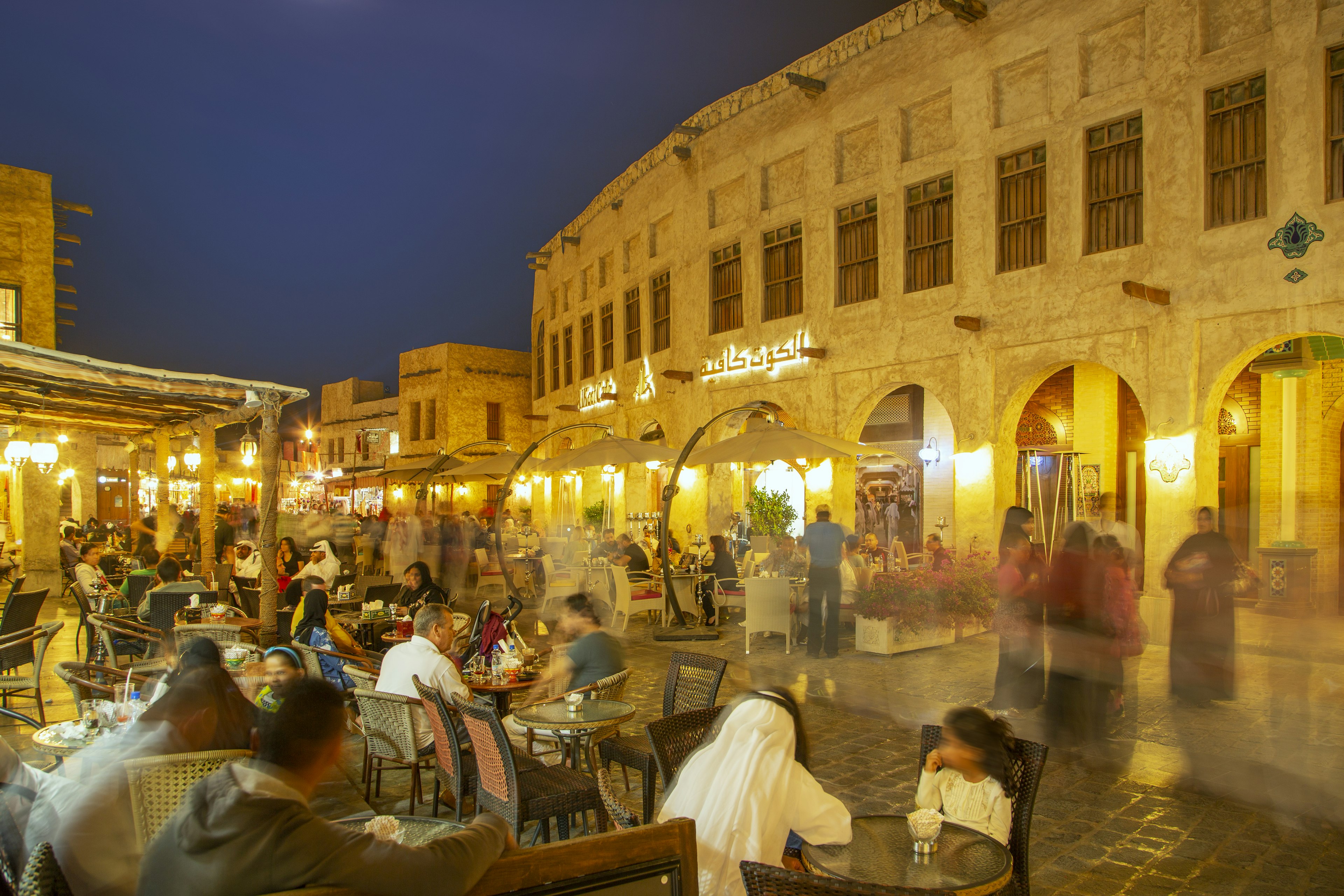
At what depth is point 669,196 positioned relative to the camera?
1962 cm

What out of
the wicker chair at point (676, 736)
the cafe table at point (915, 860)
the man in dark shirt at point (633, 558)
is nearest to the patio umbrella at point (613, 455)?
the man in dark shirt at point (633, 558)

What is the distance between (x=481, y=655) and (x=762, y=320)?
11582mm

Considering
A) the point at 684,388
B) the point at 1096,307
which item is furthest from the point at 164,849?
the point at 684,388

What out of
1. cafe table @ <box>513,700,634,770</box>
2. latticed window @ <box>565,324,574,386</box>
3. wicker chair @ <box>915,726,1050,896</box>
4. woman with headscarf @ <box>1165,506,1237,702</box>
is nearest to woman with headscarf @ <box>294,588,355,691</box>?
cafe table @ <box>513,700,634,770</box>

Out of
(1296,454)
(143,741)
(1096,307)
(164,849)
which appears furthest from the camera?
(1296,454)

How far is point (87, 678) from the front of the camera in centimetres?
614

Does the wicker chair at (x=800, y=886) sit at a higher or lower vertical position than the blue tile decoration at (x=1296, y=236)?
lower

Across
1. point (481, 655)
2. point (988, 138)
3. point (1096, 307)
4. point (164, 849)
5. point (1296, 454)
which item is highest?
point (988, 138)

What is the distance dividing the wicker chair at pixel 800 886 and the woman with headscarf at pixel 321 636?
4698 millimetres

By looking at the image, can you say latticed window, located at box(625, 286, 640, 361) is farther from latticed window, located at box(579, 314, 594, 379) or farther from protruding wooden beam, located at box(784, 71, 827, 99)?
protruding wooden beam, located at box(784, 71, 827, 99)

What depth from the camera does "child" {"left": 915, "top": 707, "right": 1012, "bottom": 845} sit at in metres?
3.42

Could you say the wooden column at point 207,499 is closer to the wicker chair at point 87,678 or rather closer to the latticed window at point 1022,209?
the wicker chair at point 87,678

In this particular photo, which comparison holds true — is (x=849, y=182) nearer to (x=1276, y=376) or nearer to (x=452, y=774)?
(x=1276, y=376)

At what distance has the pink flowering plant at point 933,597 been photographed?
9.83 m
